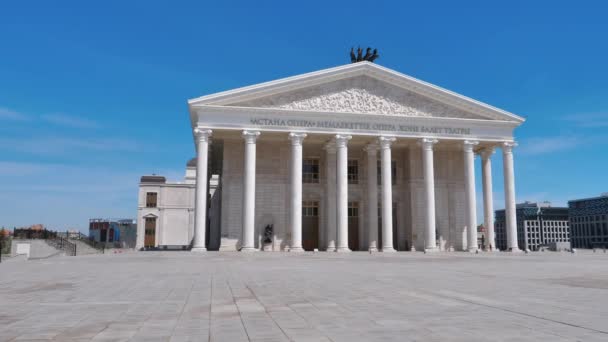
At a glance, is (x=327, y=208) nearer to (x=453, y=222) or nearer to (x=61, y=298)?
(x=453, y=222)

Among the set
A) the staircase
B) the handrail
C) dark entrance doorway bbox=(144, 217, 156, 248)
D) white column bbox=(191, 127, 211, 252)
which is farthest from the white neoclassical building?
dark entrance doorway bbox=(144, 217, 156, 248)

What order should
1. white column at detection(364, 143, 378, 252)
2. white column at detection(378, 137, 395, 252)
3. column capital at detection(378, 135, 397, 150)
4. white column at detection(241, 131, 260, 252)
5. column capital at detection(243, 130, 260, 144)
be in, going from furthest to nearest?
white column at detection(364, 143, 378, 252) → column capital at detection(378, 135, 397, 150) → white column at detection(378, 137, 395, 252) → column capital at detection(243, 130, 260, 144) → white column at detection(241, 131, 260, 252)

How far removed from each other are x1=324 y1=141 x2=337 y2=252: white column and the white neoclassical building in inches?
3.8

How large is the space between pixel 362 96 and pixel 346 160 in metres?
5.70

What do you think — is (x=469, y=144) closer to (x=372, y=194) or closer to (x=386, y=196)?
(x=386, y=196)

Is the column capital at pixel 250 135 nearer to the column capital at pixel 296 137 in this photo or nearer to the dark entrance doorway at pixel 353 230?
the column capital at pixel 296 137

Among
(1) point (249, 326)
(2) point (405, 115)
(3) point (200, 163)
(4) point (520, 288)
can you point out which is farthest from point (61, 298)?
(2) point (405, 115)

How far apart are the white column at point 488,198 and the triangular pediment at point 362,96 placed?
13.2 ft

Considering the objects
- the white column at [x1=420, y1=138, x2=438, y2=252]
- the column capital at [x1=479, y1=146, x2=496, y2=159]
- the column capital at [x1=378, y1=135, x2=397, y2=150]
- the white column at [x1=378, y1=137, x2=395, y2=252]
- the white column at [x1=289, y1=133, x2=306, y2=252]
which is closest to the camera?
the white column at [x1=289, y1=133, x2=306, y2=252]

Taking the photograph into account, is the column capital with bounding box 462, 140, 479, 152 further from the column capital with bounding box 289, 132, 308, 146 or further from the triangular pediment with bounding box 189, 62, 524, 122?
the column capital with bounding box 289, 132, 308, 146

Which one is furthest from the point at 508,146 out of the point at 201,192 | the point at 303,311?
the point at 303,311

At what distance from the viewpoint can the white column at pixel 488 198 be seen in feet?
147

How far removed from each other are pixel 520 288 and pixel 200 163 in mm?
29854

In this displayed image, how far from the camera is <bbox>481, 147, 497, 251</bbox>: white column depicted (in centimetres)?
4494
